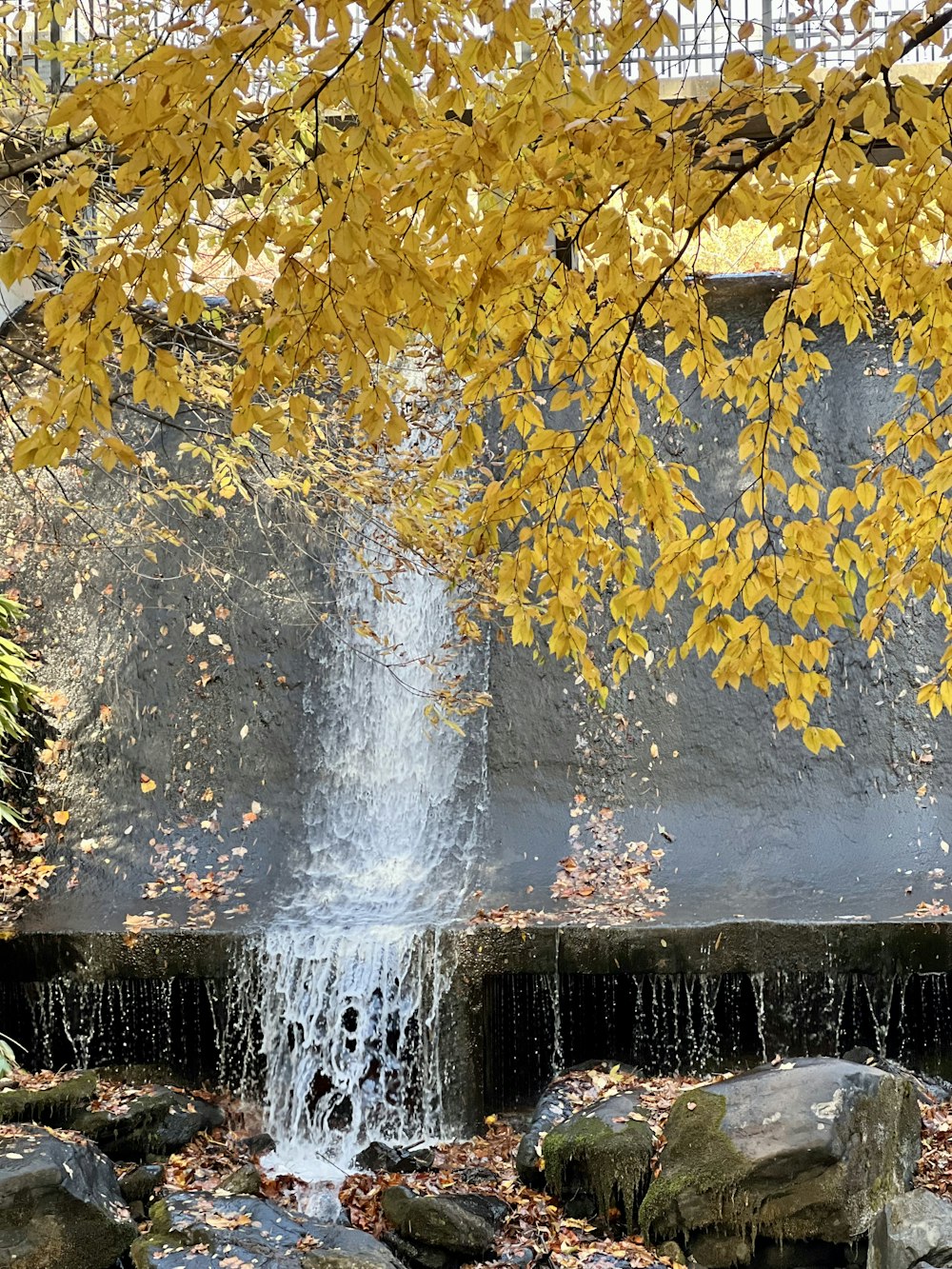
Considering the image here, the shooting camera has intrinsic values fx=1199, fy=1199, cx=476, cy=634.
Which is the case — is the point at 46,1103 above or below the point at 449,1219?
above

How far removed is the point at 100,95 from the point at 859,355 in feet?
34.2

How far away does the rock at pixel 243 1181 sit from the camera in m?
6.12

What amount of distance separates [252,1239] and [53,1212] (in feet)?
2.90

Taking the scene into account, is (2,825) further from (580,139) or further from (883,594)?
(580,139)

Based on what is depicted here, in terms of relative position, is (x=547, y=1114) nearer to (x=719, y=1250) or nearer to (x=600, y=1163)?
(x=600, y=1163)

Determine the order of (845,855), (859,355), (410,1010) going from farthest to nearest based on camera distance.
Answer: (859,355)
(845,855)
(410,1010)

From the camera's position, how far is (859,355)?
11.7 m

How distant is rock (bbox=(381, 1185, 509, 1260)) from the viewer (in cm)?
560

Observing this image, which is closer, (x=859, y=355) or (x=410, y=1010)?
(x=410, y=1010)

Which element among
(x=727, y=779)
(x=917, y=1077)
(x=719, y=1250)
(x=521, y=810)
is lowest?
(x=719, y=1250)

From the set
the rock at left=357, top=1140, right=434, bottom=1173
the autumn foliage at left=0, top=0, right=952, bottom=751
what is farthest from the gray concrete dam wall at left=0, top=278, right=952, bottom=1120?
the autumn foliage at left=0, top=0, right=952, bottom=751

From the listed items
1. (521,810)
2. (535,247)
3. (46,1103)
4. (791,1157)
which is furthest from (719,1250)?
(521,810)

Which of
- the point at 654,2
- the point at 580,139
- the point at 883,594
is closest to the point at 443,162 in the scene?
the point at 580,139

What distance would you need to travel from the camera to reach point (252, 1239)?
5320 mm
